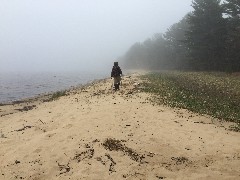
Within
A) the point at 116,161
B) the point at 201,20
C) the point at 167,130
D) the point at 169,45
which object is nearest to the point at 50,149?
the point at 116,161

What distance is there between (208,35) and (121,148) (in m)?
41.6

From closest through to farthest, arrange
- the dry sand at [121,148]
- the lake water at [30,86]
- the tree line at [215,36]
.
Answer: the dry sand at [121,148], the lake water at [30,86], the tree line at [215,36]

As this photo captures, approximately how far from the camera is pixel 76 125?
39.3 ft

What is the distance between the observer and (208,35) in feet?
153

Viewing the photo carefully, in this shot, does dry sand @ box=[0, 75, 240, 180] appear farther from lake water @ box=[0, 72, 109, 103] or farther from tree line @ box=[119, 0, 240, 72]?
tree line @ box=[119, 0, 240, 72]

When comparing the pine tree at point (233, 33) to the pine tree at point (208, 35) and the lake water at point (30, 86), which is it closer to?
the pine tree at point (208, 35)

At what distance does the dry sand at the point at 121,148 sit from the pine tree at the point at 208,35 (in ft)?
116

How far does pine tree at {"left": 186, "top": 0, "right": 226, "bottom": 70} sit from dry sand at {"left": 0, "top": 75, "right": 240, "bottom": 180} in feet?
116

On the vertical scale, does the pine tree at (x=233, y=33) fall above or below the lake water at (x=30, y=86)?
above

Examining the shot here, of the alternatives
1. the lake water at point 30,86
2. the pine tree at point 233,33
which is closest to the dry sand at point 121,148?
the lake water at point 30,86

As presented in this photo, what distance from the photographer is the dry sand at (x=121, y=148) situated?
7812mm

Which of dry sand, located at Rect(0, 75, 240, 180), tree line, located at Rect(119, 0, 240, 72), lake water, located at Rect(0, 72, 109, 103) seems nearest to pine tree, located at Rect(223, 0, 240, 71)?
tree line, located at Rect(119, 0, 240, 72)

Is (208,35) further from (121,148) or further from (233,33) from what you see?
(121,148)

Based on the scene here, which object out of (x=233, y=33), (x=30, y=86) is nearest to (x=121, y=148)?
(x=233, y=33)
